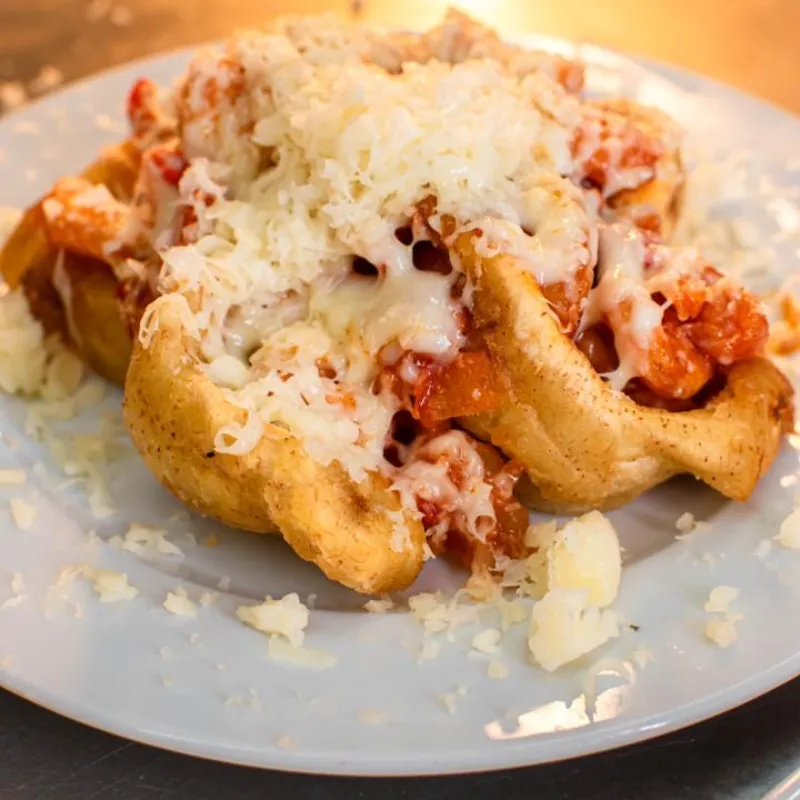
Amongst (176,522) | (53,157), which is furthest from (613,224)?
(53,157)

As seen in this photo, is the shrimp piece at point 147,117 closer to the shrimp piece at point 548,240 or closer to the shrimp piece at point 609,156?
the shrimp piece at point 548,240

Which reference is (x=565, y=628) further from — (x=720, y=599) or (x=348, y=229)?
(x=348, y=229)

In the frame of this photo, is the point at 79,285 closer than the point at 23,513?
No

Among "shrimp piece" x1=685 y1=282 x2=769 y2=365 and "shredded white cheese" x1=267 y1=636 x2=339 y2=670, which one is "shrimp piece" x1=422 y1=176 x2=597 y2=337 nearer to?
"shrimp piece" x1=685 y1=282 x2=769 y2=365

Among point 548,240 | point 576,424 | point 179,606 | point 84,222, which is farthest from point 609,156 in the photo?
point 179,606

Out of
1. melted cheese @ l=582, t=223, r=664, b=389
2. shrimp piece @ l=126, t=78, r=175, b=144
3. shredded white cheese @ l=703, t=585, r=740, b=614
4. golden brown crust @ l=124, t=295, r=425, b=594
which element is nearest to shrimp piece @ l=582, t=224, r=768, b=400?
melted cheese @ l=582, t=223, r=664, b=389
